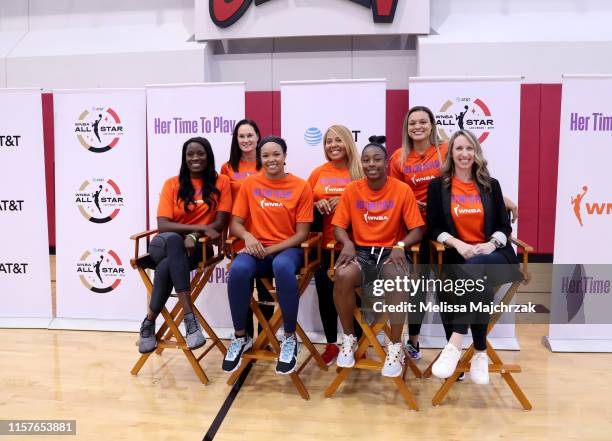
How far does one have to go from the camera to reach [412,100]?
3.77 metres

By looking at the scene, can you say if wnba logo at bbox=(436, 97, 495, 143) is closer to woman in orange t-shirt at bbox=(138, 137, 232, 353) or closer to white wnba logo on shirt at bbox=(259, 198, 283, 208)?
white wnba logo on shirt at bbox=(259, 198, 283, 208)

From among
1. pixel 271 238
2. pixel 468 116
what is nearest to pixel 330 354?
pixel 271 238

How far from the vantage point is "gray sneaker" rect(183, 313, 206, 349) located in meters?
3.07

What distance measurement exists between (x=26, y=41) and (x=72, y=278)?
13.6 feet

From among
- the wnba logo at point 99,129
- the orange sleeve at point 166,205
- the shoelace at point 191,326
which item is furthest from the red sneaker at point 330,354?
the wnba logo at point 99,129

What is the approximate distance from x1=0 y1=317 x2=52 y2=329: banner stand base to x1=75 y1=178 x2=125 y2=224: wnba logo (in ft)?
2.94

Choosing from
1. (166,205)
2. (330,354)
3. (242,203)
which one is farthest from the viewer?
(330,354)

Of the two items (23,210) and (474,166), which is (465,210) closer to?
(474,166)

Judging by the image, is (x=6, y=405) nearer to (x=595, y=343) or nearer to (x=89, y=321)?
(x=89, y=321)

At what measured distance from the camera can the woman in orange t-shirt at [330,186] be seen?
3311 millimetres

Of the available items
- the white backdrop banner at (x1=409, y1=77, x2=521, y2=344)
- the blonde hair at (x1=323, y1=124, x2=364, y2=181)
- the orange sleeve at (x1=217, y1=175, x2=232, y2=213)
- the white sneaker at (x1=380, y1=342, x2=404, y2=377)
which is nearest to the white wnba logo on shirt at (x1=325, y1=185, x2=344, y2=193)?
the blonde hair at (x1=323, y1=124, x2=364, y2=181)

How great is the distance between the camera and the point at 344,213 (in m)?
3.08

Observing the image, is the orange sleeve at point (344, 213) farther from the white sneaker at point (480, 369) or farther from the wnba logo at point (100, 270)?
the wnba logo at point (100, 270)

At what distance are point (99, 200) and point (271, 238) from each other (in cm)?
166
